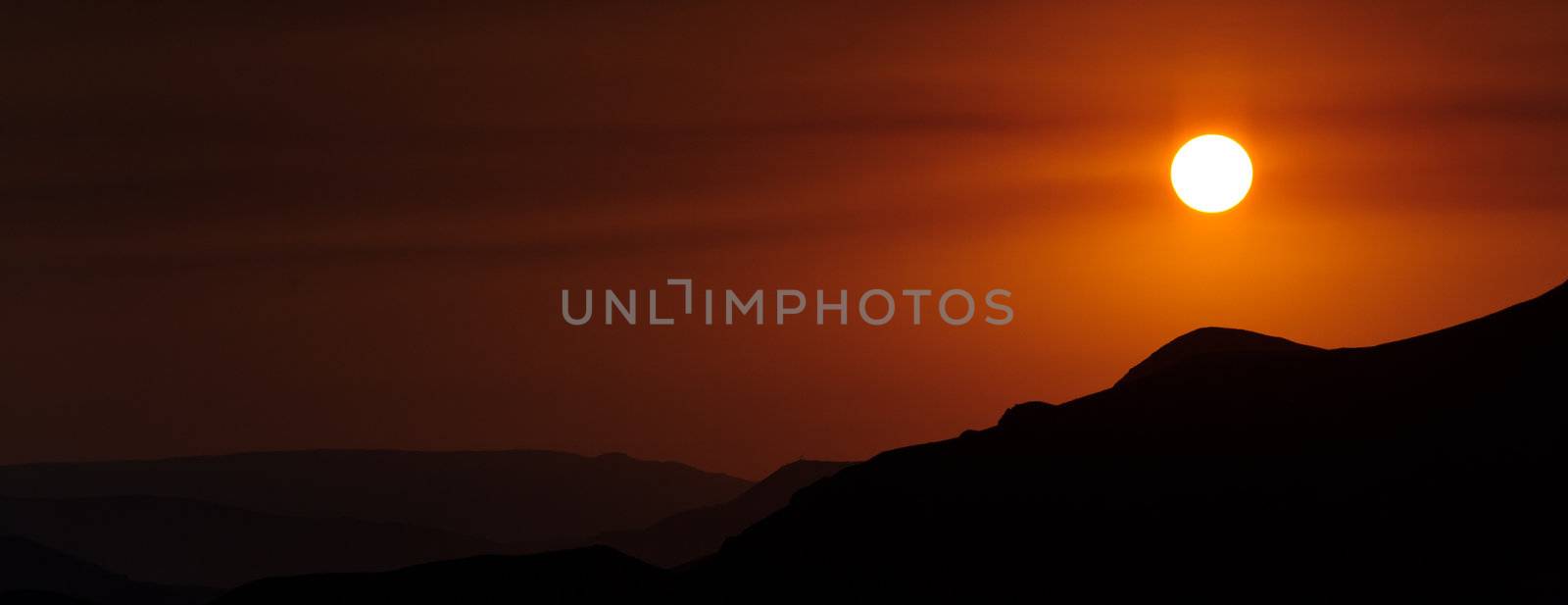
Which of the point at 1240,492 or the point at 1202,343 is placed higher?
the point at 1202,343

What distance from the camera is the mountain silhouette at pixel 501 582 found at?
117250 mm

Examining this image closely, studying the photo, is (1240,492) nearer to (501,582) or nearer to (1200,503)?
(1200,503)

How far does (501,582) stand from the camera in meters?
119

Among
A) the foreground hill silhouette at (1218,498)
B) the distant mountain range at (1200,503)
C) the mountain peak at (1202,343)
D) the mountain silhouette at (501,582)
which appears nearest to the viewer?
the foreground hill silhouette at (1218,498)

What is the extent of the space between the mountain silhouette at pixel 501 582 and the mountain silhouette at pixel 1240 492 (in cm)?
593

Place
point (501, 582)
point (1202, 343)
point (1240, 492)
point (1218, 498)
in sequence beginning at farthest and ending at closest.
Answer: point (1202, 343) < point (501, 582) < point (1218, 498) < point (1240, 492)

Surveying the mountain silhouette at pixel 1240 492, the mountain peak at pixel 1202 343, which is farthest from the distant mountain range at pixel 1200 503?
the mountain peak at pixel 1202 343

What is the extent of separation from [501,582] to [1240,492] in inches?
1991

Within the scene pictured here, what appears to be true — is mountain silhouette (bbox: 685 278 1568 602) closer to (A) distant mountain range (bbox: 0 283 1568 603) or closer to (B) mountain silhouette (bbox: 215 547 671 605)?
(A) distant mountain range (bbox: 0 283 1568 603)

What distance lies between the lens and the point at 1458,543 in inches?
4082

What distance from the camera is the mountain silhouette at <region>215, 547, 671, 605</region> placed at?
11725cm

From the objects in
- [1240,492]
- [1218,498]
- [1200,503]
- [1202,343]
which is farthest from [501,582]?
[1202,343]

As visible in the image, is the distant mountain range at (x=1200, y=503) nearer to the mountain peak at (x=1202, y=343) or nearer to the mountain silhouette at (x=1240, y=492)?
the mountain silhouette at (x=1240, y=492)

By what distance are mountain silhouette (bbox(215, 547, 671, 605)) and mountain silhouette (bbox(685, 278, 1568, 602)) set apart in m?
5.93
